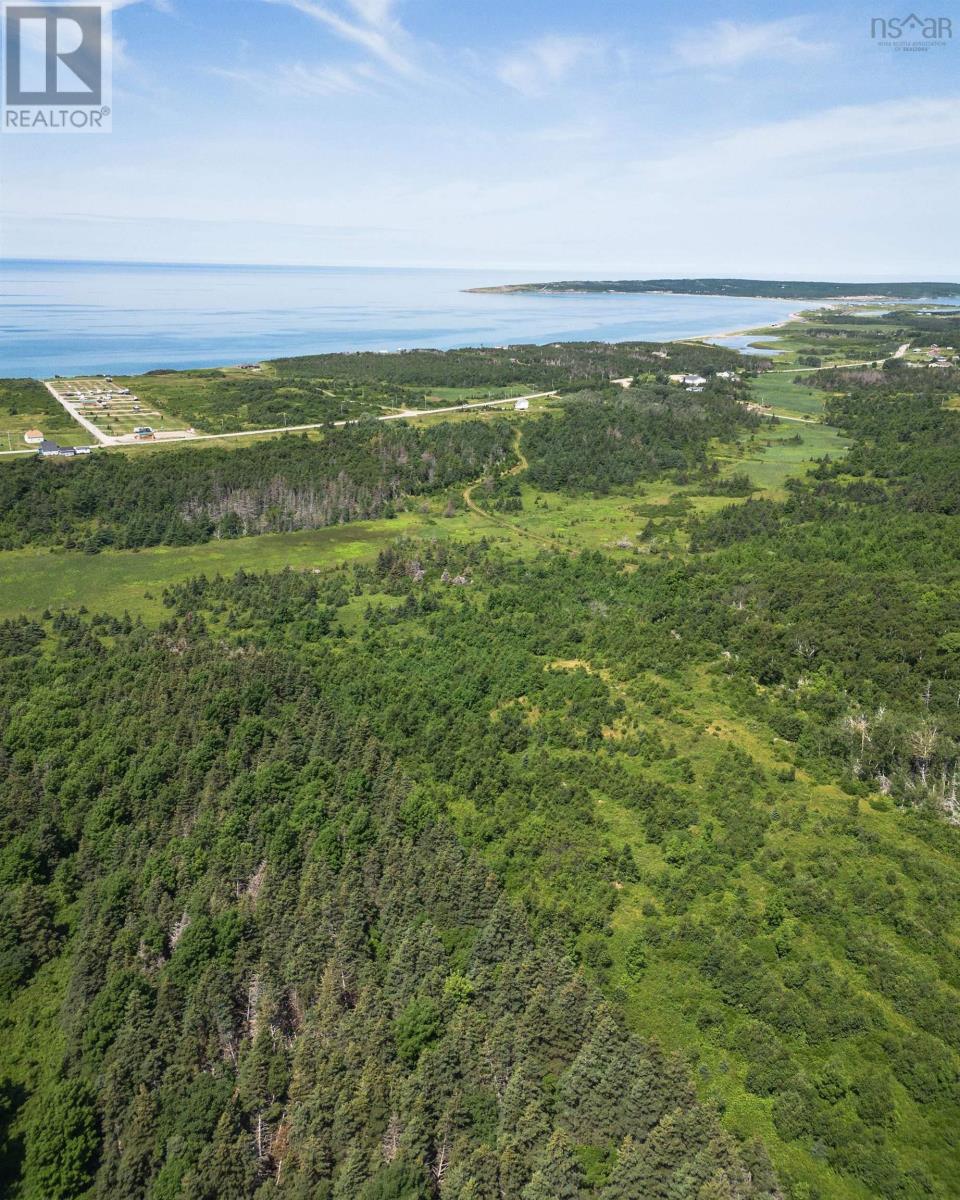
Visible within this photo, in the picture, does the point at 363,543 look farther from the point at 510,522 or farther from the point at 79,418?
the point at 79,418

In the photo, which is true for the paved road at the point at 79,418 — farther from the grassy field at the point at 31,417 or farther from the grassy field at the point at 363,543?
the grassy field at the point at 363,543

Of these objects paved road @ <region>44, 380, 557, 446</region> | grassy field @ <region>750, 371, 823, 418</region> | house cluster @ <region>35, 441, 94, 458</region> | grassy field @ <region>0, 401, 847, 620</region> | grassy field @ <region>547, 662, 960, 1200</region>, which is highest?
grassy field @ <region>750, 371, 823, 418</region>

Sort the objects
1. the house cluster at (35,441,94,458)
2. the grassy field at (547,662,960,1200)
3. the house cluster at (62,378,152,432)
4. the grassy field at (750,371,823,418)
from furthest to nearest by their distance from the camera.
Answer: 1. the grassy field at (750,371,823,418)
2. the house cluster at (62,378,152,432)
3. the house cluster at (35,441,94,458)
4. the grassy field at (547,662,960,1200)

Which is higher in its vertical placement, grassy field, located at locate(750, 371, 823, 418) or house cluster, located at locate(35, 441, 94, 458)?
grassy field, located at locate(750, 371, 823, 418)

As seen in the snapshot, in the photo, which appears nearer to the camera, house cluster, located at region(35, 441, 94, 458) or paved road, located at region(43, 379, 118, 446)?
house cluster, located at region(35, 441, 94, 458)

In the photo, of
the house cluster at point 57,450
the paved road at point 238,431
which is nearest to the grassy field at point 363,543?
the paved road at point 238,431

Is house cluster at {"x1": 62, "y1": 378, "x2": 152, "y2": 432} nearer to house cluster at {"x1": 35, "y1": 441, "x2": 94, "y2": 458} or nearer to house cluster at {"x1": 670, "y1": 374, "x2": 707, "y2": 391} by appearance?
house cluster at {"x1": 35, "y1": 441, "x2": 94, "y2": 458}

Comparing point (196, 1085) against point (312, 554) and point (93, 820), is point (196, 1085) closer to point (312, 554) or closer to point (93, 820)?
point (93, 820)

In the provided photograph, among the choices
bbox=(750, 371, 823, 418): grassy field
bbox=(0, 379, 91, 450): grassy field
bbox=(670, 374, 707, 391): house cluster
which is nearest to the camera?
bbox=(0, 379, 91, 450): grassy field

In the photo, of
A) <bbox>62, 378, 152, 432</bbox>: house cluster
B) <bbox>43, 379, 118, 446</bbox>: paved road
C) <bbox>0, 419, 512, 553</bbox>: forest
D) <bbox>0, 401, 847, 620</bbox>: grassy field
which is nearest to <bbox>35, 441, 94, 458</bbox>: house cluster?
<bbox>0, 419, 512, 553</bbox>: forest
